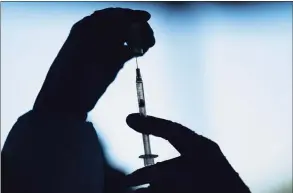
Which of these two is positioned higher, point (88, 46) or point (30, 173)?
point (88, 46)

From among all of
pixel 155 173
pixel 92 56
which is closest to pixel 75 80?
pixel 92 56

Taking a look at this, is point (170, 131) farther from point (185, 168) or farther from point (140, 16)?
point (140, 16)

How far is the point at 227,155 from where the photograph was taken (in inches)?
39.1

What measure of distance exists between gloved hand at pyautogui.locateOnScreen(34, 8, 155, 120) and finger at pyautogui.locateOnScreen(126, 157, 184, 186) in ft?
0.65

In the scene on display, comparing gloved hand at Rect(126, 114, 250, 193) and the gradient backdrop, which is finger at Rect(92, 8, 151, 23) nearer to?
the gradient backdrop

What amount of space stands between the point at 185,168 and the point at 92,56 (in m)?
0.37

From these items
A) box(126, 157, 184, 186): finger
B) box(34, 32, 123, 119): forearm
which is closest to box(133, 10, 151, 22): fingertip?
box(34, 32, 123, 119): forearm

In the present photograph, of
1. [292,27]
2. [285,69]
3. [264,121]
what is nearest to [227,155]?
[264,121]

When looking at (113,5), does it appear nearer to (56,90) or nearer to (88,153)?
(56,90)

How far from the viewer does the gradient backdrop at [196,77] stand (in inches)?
38.4

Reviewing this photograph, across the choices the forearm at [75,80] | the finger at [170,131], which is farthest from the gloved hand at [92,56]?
the finger at [170,131]

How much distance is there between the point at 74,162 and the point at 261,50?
59cm

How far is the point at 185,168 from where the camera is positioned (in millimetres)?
949

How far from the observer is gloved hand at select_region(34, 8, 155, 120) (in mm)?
998
